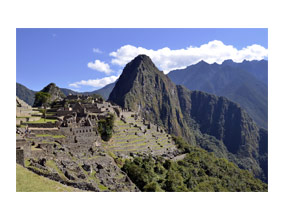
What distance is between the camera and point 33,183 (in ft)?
57.2

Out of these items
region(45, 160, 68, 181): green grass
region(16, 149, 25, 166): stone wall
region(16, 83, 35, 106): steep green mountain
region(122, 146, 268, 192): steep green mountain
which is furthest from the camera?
region(16, 83, 35, 106): steep green mountain

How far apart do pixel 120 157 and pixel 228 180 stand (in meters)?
37.0

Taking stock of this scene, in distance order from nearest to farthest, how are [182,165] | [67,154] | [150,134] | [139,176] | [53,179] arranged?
[53,179] → [67,154] → [139,176] → [182,165] → [150,134]

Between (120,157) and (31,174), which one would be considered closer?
(31,174)

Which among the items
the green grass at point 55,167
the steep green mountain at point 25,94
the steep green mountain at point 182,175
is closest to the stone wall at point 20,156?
the green grass at point 55,167

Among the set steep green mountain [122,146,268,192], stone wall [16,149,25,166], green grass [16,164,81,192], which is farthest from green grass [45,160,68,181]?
steep green mountain [122,146,268,192]

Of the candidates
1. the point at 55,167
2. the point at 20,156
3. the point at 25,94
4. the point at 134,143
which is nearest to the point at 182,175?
the point at 134,143

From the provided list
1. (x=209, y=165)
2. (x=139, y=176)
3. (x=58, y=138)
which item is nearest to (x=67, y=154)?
(x=58, y=138)

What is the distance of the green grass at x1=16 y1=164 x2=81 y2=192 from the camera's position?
Result: 17000 mm

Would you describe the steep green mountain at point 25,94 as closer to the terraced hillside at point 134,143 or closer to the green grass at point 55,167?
the terraced hillside at point 134,143

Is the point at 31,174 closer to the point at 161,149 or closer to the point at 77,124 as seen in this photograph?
the point at 77,124

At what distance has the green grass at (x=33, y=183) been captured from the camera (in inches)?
669

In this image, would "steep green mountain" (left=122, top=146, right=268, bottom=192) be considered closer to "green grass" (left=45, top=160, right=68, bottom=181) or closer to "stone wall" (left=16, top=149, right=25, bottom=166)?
"green grass" (left=45, top=160, right=68, bottom=181)

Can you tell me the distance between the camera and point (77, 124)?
34406 mm
